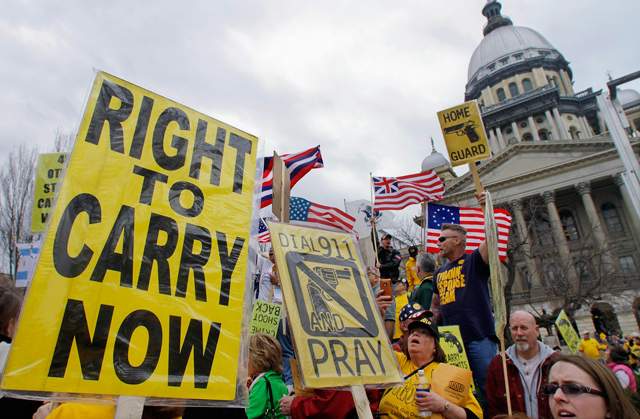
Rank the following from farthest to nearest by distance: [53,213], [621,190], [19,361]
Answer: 1. [621,190]
2. [53,213]
3. [19,361]

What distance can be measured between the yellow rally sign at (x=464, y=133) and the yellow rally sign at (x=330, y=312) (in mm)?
2935

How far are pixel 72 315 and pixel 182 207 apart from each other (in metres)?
0.74

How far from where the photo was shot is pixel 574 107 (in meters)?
55.8

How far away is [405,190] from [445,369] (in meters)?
7.80

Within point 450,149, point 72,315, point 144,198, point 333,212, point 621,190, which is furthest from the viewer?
point 621,190

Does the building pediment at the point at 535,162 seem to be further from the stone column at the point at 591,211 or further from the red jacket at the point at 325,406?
the red jacket at the point at 325,406

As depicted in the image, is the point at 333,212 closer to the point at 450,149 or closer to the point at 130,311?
the point at 450,149

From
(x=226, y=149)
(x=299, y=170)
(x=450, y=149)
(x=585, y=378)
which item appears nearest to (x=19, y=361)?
(x=226, y=149)

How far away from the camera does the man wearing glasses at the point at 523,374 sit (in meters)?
Answer: 3.27

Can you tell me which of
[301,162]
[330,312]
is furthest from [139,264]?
[301,162]

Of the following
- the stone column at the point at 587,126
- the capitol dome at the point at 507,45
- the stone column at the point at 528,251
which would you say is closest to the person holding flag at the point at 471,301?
the stone column at the point at 528,251

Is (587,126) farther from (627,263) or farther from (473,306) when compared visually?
(473,306)

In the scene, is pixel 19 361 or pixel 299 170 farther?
pixel 299 170

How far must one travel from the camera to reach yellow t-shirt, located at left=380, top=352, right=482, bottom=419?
2775 millimetres
